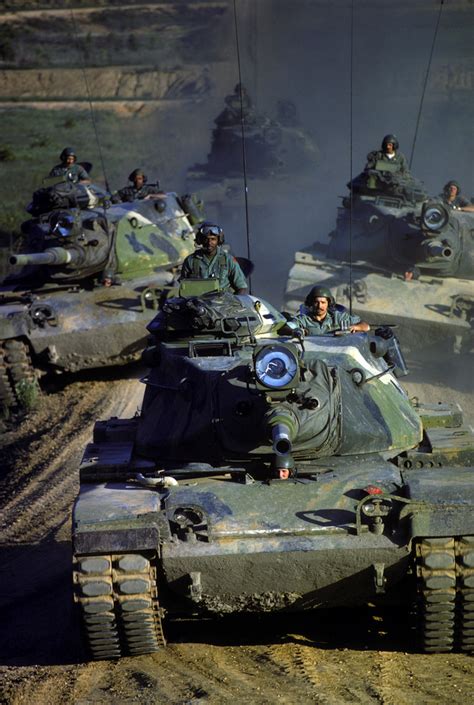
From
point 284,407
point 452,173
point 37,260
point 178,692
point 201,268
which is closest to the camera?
point 178,692

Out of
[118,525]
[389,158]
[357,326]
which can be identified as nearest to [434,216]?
[389,158]

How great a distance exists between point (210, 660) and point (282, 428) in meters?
1.75

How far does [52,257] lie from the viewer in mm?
17422

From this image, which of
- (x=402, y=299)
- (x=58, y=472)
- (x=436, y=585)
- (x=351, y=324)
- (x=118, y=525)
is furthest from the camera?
(x=402, y=299)

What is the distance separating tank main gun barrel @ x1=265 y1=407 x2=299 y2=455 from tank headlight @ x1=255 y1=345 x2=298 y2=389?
0.20 meters

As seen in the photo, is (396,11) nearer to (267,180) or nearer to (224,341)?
(267,180)

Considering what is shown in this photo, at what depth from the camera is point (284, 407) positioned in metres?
9.50

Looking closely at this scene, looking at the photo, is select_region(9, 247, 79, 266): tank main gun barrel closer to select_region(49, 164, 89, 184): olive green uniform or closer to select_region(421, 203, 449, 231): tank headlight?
select_region(421, 203, 449, 231): tank headlight

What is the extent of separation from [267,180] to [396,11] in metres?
22.3

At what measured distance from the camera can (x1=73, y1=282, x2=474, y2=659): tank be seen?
871 centimetres

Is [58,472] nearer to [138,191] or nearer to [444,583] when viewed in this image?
[444,583]

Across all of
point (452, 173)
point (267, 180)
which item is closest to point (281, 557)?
point (267, 180)

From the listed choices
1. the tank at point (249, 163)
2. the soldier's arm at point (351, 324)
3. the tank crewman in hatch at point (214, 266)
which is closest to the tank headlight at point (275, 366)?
the soldier's arm at point (351, 324)

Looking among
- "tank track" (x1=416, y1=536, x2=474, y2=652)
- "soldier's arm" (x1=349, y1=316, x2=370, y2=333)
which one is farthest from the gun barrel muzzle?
"soldier's arm" (x1=349, y1=316, x2=370, y2=333)
